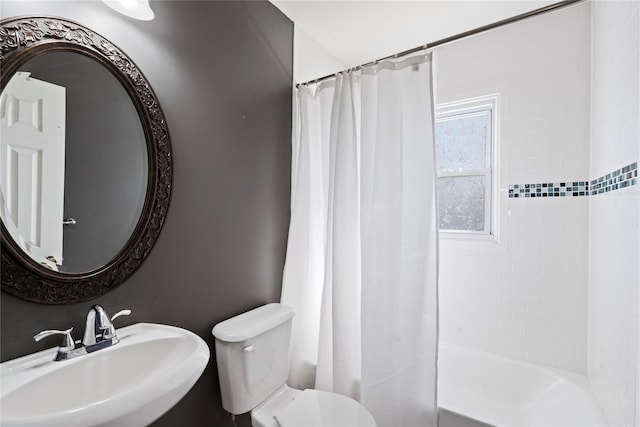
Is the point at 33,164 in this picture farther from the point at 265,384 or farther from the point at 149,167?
the point at 265,384

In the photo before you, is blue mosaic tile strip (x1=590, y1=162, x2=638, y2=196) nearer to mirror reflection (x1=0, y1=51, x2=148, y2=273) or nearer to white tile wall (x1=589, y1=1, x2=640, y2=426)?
white tile wall (x1=589, y1=1, x2=640, y2=426)

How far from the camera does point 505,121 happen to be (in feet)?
7.21

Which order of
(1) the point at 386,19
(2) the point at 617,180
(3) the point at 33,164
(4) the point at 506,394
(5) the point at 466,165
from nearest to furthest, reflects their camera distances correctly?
(3) the point at 33,164
(2) the point at 617,180
(1) the point at 386,19
(4) the point at 506,394
(5) the point at 466,165

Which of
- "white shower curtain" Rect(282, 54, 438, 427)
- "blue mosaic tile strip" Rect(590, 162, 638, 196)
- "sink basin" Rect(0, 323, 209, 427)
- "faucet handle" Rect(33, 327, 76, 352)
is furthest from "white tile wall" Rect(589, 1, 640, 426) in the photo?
"faucet handle" Rect(33, 327, 76, 352)

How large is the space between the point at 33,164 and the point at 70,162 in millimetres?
96

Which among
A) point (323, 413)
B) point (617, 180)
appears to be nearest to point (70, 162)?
point (323, 413)

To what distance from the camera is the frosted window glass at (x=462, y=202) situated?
239 cm

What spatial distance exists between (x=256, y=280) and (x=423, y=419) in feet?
3.51

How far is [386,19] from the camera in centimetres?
195

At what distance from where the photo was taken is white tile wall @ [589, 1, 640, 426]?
47.3 inches

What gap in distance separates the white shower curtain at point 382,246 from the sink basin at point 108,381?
0.84m

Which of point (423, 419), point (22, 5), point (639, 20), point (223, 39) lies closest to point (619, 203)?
point (639, 20)

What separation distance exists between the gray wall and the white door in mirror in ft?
0.59

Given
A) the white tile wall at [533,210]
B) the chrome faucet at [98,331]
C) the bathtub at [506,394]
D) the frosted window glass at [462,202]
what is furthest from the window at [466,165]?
the chrome faucet at [98,331]
